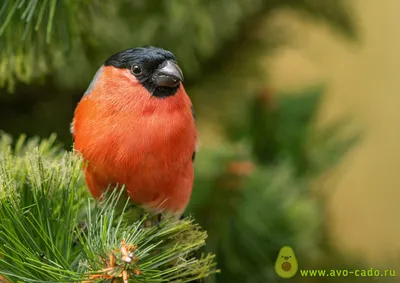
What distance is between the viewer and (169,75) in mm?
732

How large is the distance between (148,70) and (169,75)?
0.13 ft

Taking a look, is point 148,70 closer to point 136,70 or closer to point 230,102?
point 136,70

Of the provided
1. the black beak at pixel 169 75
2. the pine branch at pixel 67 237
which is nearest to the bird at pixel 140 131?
the black beak at pixel 169 75

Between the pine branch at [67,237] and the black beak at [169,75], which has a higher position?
the black beak at [169,75]

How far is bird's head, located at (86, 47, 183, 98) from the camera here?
737mm

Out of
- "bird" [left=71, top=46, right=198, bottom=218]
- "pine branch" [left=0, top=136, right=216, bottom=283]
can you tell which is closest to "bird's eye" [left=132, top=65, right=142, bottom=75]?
"bird" [left=71, top=46, right=198, bottom=218]

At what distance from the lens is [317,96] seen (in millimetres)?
1284

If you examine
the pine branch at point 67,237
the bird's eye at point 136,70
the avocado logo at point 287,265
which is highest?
the bird's eye at point 136,70

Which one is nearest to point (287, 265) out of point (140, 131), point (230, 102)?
point (140, 131)

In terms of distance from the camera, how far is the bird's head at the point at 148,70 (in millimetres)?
737

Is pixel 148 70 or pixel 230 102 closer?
pixel 148 70

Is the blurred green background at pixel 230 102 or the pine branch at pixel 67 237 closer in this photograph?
the pine branch at pixel 67 237

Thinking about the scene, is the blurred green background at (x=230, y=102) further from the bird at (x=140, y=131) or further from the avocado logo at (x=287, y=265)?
the avocado logo at (x=287, y=265)

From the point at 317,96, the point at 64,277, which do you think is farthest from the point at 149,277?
the point at 317,96
